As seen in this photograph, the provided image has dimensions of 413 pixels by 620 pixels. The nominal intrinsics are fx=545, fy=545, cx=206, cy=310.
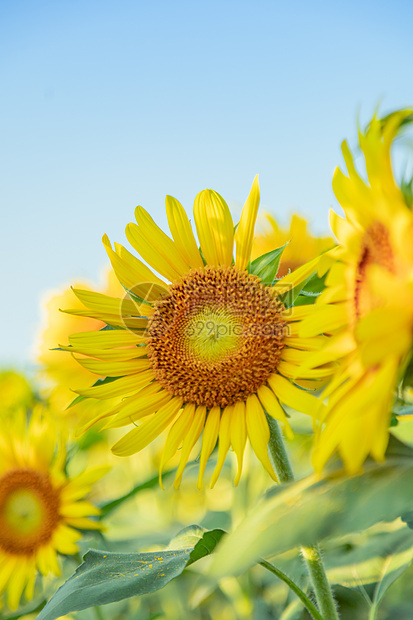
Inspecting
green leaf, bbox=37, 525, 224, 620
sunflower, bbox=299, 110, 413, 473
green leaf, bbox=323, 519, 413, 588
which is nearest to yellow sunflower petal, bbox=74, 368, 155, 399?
green leaf, bbox=37, 525, 224, 620

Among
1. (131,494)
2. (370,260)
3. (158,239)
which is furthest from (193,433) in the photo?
(131,494)

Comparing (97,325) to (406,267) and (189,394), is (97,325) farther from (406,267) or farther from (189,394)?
(406,267)

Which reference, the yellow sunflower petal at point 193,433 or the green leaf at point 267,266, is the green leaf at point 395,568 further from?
the green leaf at point 267,266

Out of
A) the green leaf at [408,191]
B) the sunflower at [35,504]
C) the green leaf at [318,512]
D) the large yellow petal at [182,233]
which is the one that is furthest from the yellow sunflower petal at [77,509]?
the green leaf at [408,191]

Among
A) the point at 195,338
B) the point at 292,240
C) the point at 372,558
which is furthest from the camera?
the point at 292,240

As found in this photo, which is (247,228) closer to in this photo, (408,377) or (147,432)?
(147,432)

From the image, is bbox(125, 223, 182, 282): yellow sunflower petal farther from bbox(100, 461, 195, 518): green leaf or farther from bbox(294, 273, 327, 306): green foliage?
bbox(100, 461, 195, 518): green leaf
